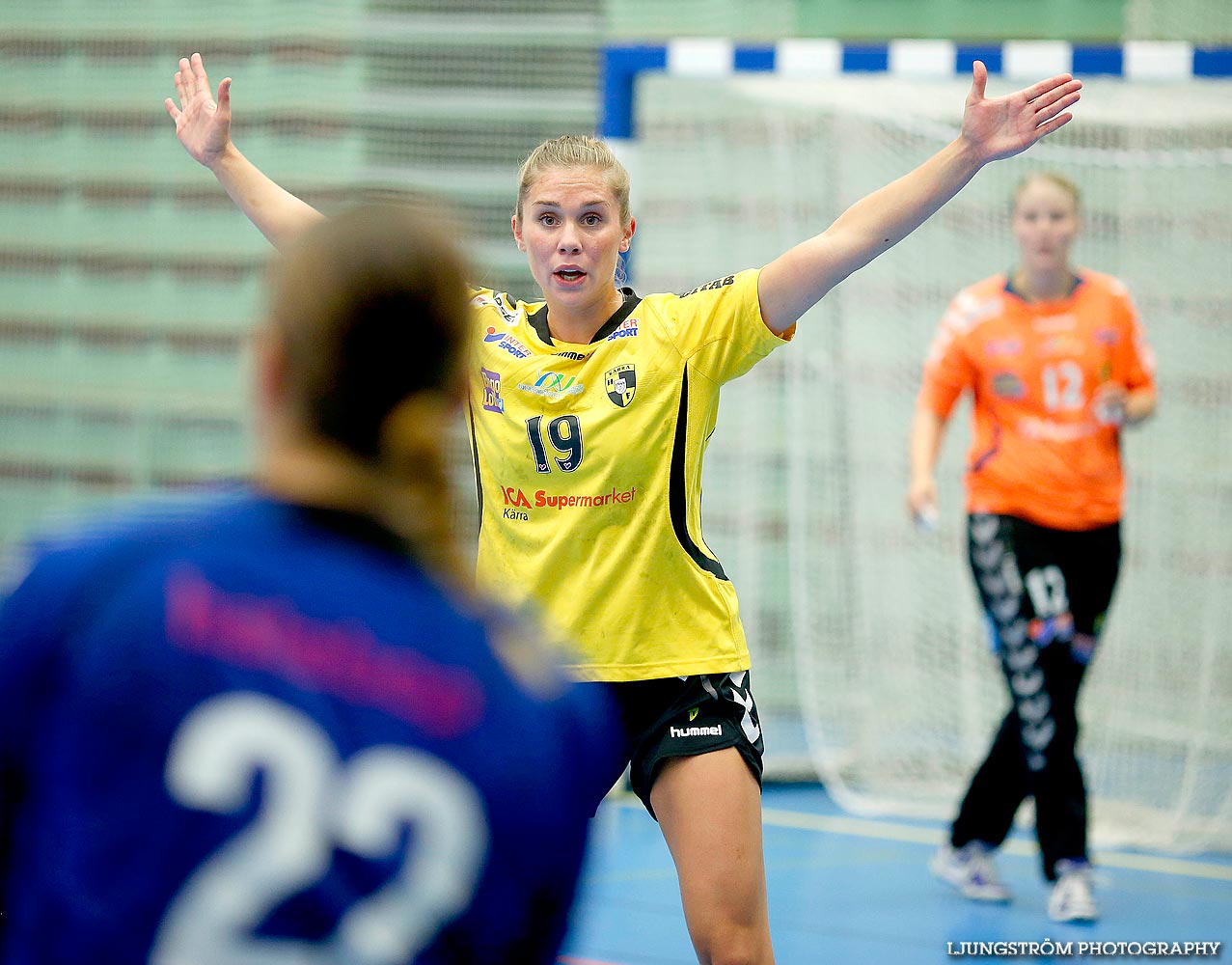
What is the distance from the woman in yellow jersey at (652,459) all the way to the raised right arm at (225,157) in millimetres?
117

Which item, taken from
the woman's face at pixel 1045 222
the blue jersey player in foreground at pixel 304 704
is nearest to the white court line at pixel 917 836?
the woman's face at pixel 1045 222

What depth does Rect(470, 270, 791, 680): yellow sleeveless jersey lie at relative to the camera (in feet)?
9.60

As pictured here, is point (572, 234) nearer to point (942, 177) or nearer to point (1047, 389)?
point (942, 177)

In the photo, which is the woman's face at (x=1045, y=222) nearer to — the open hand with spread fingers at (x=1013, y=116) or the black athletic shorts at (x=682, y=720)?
the open hand with spread fingers at (x=1013, y=116)

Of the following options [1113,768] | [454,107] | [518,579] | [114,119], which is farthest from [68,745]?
[114,119]

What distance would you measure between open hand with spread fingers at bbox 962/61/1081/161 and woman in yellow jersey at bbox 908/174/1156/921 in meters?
2.00

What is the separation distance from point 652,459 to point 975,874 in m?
2.66

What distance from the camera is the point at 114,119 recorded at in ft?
31.5

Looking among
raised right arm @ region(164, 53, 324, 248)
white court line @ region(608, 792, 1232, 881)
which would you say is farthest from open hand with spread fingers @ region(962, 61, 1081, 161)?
white court line @ region(608, 792, 1232, 881)

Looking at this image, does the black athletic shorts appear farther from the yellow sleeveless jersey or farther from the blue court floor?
the blue court floor

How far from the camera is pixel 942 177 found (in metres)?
2.73

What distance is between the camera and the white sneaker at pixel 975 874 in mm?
4930

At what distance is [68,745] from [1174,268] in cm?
581

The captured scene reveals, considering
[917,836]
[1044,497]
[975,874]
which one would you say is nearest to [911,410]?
[917,836]
